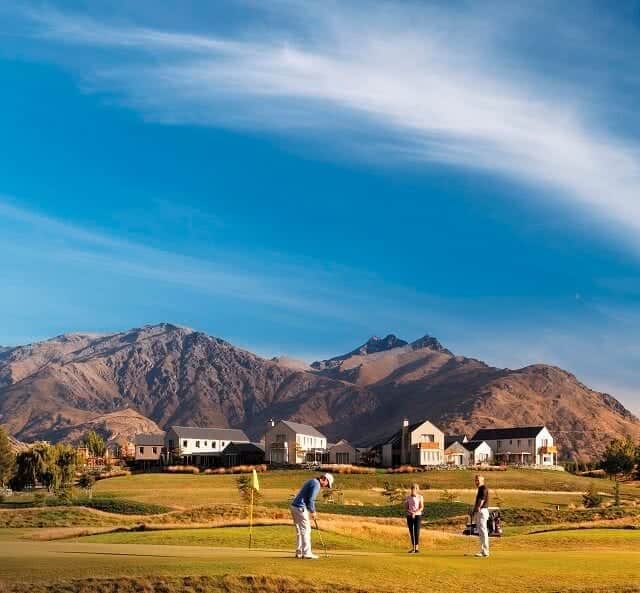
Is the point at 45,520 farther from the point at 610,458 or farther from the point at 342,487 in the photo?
the point at 610,458

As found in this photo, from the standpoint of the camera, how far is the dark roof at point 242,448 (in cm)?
17162

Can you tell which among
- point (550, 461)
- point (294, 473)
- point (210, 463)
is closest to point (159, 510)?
point (294, 473)

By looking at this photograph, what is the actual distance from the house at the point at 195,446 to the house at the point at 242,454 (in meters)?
1.58

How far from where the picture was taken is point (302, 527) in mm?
27484

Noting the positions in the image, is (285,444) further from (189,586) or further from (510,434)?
(189,586)

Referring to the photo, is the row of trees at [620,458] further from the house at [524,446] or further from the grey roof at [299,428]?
the grey roof at [299,428]

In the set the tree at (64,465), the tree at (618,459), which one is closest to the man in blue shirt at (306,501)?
the tree at (64,465)

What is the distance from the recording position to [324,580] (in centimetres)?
2408

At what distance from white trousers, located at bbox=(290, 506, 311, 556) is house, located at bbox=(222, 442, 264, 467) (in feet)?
463

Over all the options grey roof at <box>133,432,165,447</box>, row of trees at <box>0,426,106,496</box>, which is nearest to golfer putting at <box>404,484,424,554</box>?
row of trees at <box>0,426,106,496</box>

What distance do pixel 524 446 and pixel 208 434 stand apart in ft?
186

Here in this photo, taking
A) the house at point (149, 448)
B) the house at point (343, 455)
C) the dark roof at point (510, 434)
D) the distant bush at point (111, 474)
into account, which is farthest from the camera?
the house at point (149, 448)

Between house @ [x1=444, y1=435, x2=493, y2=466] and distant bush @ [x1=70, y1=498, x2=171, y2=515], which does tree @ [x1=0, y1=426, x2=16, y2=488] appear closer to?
distant bush @ [x1=70, y1=498, x2=171, y2=515]

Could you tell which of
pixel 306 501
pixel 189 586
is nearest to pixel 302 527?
pixel 306 501
